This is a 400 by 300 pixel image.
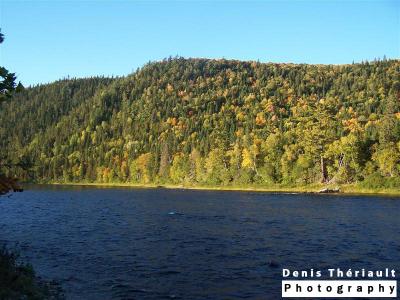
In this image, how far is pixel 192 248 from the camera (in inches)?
1626

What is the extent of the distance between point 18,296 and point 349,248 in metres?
30.0

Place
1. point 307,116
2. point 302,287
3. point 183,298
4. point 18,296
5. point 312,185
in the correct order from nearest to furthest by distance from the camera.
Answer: point 18,296, point 183,298, point 302,287, point 312,185, point 307,116

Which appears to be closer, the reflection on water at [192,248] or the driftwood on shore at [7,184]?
the driftwood on shore at [7,184]

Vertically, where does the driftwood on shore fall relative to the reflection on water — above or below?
above

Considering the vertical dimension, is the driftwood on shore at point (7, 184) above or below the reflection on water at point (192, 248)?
above

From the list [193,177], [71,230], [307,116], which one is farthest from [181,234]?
[193,177]

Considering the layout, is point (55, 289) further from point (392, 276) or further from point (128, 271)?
point (392, 276)

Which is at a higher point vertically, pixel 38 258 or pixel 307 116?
pixel 307 116

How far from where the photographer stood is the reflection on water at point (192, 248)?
28.5 m

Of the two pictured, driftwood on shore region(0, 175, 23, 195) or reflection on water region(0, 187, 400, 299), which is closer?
driftwood on shore region(0, 175, 23, 195)

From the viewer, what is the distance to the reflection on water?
93.7ft

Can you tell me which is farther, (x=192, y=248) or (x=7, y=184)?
(x=192, y=248)

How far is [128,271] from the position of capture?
32.1 metres

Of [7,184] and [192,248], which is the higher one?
[7,184]
